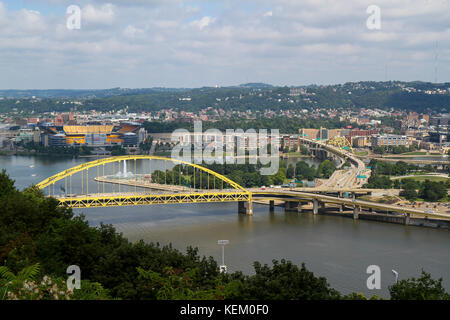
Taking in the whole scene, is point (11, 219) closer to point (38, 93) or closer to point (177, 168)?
point (177, 168)

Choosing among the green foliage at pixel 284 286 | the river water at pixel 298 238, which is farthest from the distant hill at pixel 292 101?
the green foliage at pixel 284 286

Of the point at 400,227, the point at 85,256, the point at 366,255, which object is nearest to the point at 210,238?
the point at 366,255

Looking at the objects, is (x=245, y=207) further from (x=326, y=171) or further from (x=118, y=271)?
(x=118, y=271)

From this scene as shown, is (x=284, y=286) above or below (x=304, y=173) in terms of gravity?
above

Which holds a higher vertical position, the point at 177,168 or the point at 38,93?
the point at 38,93

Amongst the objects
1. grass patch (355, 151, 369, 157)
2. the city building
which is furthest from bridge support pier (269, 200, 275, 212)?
the city building

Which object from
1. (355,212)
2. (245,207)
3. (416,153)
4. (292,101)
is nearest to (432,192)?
(355,212)
